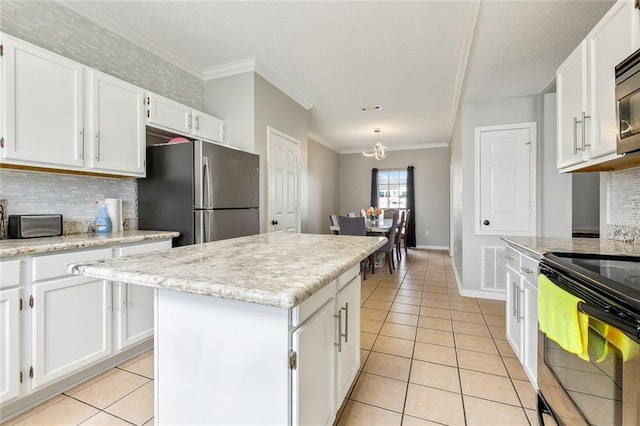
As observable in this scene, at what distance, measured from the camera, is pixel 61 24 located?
2211 millimetres

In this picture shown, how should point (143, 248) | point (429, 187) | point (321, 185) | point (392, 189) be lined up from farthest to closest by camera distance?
point (392, 189), point (429, 187), point (321, 185), point (143, 248)

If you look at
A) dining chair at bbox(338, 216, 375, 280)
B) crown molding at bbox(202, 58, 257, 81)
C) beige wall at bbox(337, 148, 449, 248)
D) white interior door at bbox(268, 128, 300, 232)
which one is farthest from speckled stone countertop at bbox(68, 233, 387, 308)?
beige wall at bbox(337, 148, 449, 248)

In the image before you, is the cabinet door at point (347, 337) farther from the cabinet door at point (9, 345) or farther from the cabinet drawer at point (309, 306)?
the cabinet door at point (9, 345)

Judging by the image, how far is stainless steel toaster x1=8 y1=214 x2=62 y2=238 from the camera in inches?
73.5

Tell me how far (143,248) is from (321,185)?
5347 millimetres

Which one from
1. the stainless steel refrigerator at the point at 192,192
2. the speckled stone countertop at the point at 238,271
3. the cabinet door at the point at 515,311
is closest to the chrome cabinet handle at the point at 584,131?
the cabinet door at the point at 515,311

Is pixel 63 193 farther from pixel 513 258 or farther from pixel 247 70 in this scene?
pixel 513 258

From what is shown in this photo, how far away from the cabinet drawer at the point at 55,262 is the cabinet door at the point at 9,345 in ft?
0.41

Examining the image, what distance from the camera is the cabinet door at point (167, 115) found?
254cm

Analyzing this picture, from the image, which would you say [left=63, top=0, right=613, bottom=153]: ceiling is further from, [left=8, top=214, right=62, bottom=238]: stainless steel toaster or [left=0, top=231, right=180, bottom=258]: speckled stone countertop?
[left=0, top=231, right=180, bottom=258]: speckled stone countertop

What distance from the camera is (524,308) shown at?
1801mm

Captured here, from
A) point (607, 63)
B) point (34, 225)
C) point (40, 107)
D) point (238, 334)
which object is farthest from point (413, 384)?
point (40, 107)

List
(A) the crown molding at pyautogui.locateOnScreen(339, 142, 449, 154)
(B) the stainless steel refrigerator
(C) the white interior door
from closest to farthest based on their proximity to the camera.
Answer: (B) the stainless steel refrigerator < (C) the white interior door < (A) the crown molding at pyautogui.locateOnScreen(339, 142, 449, 154)

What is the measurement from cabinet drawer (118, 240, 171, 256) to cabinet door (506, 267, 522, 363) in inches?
102
